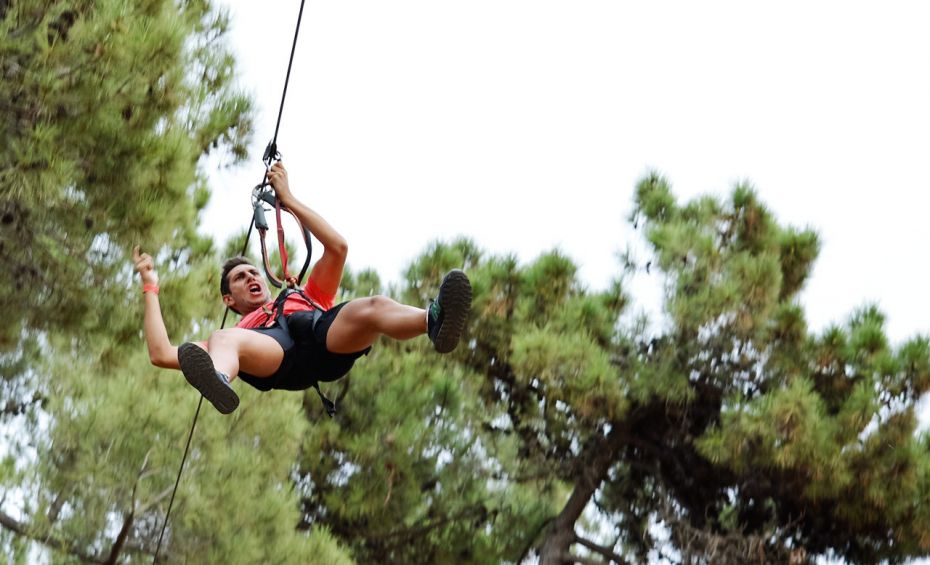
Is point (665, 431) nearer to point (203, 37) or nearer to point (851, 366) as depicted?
point (851, 366)

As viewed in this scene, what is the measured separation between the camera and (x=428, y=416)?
9.26m

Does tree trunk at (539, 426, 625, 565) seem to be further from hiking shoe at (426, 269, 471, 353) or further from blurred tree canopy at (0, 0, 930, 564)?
hiking shoe at (426, 269, 471, 353)

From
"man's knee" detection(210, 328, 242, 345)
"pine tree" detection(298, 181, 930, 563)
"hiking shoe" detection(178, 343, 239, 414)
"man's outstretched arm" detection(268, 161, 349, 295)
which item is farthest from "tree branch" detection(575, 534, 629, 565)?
"hiking shoe" detection(178, 343, 239, 414)

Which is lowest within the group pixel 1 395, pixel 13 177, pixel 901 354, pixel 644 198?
pixel 13 177

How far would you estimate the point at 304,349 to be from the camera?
3.56m

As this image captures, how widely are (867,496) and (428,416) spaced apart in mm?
2917

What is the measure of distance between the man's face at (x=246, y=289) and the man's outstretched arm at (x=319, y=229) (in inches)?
7.9

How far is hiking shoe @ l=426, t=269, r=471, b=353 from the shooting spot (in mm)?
3221

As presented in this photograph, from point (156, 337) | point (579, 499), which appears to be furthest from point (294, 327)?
point (579, 499)

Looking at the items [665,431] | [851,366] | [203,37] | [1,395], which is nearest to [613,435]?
[665,431]

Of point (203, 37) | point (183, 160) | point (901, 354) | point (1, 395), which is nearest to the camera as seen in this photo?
point (183, 160)

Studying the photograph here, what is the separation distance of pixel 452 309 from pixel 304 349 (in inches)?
20.6

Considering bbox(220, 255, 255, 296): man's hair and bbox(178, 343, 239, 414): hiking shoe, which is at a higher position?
bbox(220, 255, 255, 296): man's hair

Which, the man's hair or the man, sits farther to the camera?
the man's hair
